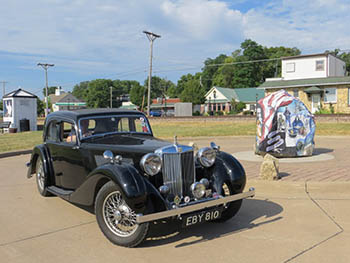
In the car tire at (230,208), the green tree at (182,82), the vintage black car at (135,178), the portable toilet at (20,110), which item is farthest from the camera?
the green tree at (182,82)

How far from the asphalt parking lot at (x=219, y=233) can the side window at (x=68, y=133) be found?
1.15 m

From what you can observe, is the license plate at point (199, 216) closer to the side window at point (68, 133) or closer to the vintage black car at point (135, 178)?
the vintage black car at point (135, 178)

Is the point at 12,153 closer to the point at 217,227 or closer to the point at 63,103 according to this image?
the point at 217,227

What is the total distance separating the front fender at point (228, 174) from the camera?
16.0ft

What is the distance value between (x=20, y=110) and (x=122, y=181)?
28.0 m

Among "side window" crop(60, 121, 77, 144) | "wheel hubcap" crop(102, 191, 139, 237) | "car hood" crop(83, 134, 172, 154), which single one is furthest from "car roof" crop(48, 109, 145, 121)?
"wheel hubcap" crop(102, 191, 139, 237)

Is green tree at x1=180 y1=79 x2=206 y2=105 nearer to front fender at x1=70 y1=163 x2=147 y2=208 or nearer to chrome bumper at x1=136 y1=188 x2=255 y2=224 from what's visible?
front fender at x1=70 y1=163 x2=147 y2=208

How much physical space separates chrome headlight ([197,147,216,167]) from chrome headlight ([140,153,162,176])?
2.49 ft

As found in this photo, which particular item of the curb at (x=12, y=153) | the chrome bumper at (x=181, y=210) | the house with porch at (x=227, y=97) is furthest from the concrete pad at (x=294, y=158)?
the house with porch at (x=227, y=97)

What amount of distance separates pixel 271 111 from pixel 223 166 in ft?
17.8

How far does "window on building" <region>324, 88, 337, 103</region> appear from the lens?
34.9 m

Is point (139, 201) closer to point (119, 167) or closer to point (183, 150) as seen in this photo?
point (119, 167)

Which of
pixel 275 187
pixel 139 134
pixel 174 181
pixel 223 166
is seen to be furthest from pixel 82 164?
pixel 275 187

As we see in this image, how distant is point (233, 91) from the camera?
7031 centimetres
